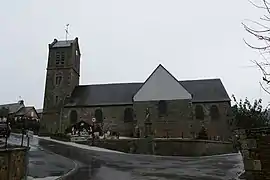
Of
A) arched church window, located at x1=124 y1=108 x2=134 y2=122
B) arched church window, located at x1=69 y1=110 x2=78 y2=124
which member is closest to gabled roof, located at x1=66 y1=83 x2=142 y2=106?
arched church window, located at x1=124 y1=108 x2=134 y2=122

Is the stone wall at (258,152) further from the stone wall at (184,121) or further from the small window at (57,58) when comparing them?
the small window at (57,58)

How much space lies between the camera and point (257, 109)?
695 inches

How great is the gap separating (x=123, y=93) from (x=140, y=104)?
4971mm

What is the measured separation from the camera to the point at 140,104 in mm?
39250

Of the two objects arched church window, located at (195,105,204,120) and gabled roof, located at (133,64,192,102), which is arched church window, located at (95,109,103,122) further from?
arched church window, located at (195,105,204,120)

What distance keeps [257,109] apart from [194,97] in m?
22.2

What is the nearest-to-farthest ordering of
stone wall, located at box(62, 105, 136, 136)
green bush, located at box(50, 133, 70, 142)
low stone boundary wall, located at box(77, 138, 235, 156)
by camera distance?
1. low stone boundary wall, located at box(77, 138, 235, 156)
2. green bush, located at box(50, 133, 70, 142)
3. stone wall, located at box(62, 105, 136, 136)

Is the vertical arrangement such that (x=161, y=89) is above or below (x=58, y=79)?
below

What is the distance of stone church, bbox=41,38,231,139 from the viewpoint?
3822cm

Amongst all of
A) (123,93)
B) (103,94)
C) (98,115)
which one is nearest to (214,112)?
(123,93)

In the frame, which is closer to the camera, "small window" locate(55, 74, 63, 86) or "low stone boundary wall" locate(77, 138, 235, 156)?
"low stone boundary wall" locate(77, 138, 235, 156)

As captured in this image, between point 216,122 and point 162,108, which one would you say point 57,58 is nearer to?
point 162,108

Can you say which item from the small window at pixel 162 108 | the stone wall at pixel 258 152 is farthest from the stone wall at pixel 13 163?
the small window at pixel 162 108

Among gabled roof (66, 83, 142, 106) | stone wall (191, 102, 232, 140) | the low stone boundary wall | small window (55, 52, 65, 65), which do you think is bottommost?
the low stone boundary wall
